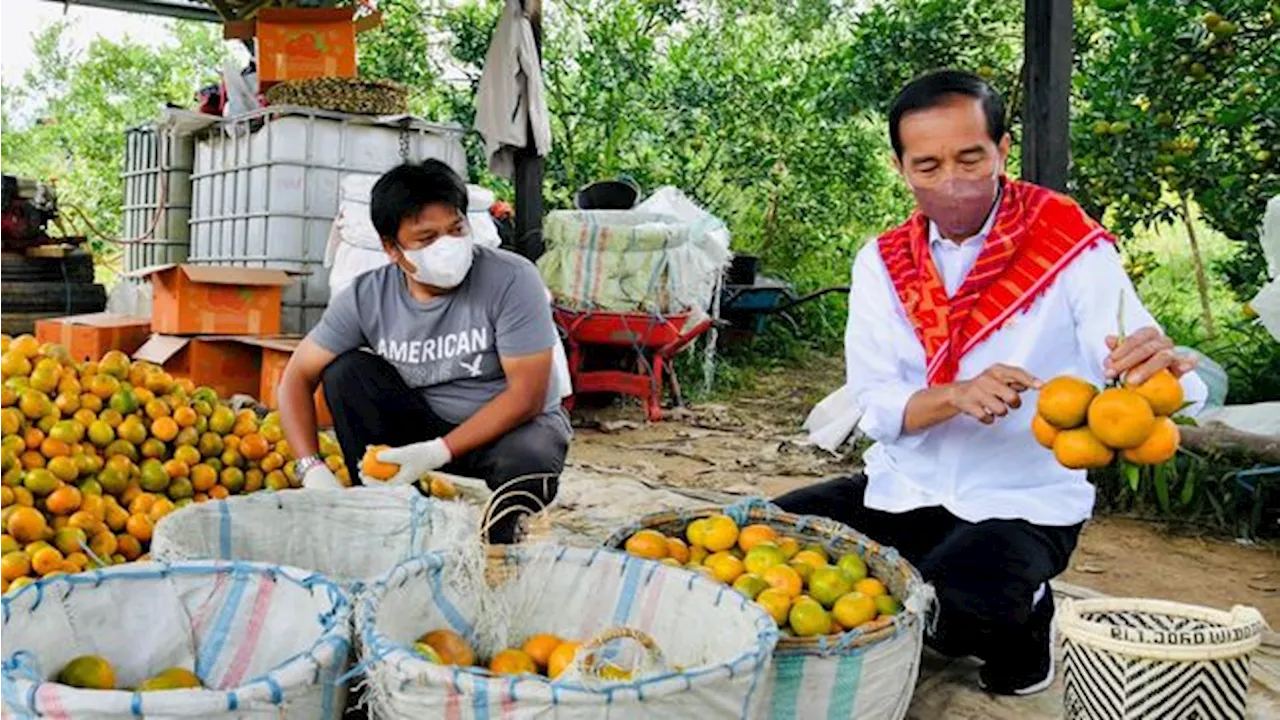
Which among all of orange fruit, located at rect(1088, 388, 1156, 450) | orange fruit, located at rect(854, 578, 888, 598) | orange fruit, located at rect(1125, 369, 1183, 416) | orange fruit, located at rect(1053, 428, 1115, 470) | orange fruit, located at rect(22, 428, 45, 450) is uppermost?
orange fruit, located at rect(1125, 369, 1183, 416)

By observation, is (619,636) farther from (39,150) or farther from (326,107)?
(39,150)

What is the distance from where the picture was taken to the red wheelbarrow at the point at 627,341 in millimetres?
6664

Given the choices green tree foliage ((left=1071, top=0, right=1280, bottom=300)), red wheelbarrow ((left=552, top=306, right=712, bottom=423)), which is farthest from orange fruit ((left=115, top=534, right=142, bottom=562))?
green tree foliage ((left=1071, top=0, right=1280, bottom=300))

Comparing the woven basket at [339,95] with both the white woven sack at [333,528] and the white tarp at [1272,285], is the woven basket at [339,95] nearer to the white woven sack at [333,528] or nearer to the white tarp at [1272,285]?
the white woven sack at [333,528]

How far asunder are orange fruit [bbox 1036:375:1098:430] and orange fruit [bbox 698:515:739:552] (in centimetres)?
72

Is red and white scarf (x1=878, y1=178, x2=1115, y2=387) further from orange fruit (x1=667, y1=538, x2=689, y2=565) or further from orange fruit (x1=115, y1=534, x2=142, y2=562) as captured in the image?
orange fruit (x1=115, y1=534, x2=142, y2=562)

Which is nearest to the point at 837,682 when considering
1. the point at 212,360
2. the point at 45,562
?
the point at 45,562

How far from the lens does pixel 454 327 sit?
3.14m

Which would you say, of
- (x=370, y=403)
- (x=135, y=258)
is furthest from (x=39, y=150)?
(x=370, y=403)

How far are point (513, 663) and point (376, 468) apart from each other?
115cm

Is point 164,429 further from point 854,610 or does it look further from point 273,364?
point 273,364

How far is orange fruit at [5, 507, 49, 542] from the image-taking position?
2535 mm

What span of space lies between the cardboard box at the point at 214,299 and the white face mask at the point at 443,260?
9.71 ft

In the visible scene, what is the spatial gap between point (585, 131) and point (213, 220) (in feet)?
13.2
